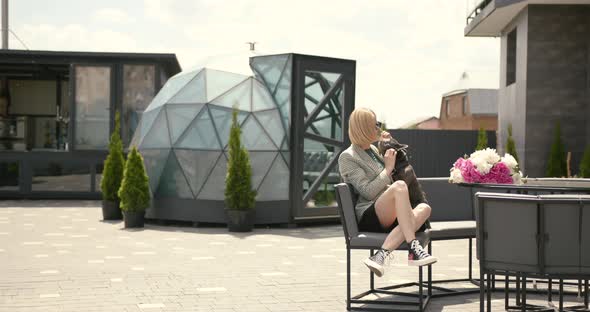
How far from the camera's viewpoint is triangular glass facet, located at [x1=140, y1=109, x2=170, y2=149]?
47.6ft

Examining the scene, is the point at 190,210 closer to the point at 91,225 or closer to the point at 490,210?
the point at 91,225

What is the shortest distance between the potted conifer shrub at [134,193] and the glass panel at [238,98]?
198cm

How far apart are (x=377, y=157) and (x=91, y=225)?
8.60 metres

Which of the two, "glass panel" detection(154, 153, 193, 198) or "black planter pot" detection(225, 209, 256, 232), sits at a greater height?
"glass panel" detection(154, 153, 193, 198)

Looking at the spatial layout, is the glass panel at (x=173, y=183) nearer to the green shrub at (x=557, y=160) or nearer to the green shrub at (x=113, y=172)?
the green shrub at (x=113, y=172)

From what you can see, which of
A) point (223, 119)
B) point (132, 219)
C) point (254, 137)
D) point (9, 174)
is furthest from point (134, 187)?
point (9, 174)

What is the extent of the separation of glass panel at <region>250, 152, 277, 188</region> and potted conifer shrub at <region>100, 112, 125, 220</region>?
10.0ft

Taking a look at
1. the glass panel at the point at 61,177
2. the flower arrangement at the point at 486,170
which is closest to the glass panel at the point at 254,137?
the flower arrangement at the point at 486,170

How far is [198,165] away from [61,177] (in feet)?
27.0

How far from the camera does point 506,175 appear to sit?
7012 millimetres

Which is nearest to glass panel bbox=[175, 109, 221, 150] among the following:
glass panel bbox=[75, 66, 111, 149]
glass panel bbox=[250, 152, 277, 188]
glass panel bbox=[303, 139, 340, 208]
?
glass panel bbox=[250, 152, 277, 188]

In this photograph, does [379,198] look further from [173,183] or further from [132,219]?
[173,183]

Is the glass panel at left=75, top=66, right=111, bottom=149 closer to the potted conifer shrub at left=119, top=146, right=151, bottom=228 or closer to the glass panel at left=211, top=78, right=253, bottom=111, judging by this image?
the potted conifer shrub at left=119, top=146, right=151, bottom=228

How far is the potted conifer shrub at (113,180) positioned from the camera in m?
14.9
